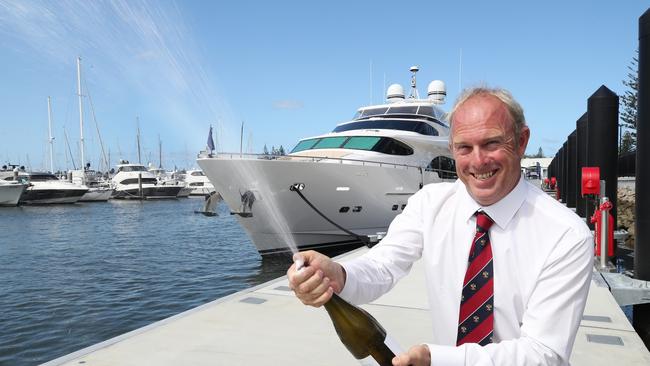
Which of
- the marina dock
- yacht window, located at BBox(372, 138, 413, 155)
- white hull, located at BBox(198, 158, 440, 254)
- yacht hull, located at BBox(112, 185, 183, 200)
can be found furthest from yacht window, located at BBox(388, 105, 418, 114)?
yacht hull, located at BBox(112, 185, 183, 200)

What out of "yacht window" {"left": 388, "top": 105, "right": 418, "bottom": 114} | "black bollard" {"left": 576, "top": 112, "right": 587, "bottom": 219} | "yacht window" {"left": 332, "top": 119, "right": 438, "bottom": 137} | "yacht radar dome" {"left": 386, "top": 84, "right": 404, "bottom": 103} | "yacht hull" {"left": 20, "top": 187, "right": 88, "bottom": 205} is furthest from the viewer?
"yacht hull" {"left": 20, "top": 187, "right": 88, "bottom": 205}

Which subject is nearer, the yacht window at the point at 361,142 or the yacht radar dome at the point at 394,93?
the yacht window at the point at 361,142

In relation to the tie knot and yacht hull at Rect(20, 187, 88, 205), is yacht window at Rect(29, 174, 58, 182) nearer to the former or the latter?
yacht hull at Rect(20, 187, 88, 205)

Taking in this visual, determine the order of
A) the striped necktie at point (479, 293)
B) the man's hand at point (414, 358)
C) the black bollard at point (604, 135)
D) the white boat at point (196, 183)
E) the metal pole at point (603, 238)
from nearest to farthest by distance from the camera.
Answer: the man's hand at point (414, 358) → the striped necktie at point (479, 293) → the metal pole at point (603, 238) → the black bollard at point (604, 135) → the white boat at point (196, 183)

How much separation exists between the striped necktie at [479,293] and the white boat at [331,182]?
9.85 metres

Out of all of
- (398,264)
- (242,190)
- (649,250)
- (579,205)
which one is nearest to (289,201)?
(242,190)

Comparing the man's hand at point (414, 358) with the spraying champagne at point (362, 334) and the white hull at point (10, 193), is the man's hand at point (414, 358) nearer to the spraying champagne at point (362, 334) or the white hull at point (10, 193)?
the spraying champagne at point (362, 334)

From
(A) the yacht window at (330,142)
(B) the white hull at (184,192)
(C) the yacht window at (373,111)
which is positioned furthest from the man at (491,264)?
(B) the white hull at (184,192)

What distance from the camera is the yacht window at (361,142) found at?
1452cm

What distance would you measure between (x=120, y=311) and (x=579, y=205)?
10.4 metres

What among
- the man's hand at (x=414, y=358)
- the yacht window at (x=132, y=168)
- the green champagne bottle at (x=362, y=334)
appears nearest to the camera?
the man's hand at (x=414, y=358)

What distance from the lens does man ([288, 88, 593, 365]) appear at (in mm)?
1375

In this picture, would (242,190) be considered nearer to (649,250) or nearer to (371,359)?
(649,250)

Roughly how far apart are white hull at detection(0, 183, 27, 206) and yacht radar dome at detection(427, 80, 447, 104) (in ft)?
131
